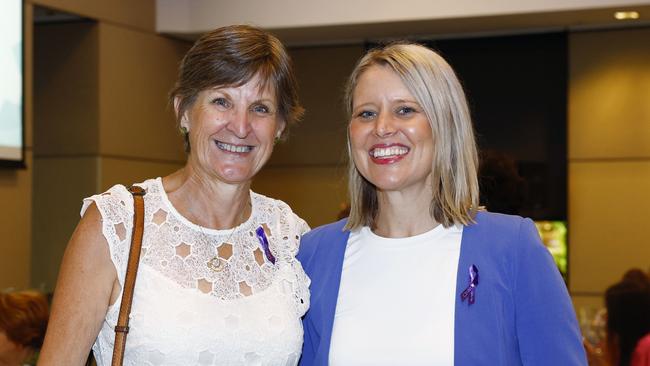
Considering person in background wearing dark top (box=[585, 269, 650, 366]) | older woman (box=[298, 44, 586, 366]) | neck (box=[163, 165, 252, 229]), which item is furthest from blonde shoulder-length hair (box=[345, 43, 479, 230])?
person in background wearing dark top (box=[585, 269, 650, 366])

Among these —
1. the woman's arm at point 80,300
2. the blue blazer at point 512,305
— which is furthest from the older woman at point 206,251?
the blue blazer at point 512,305

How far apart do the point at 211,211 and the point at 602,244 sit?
5498 mm

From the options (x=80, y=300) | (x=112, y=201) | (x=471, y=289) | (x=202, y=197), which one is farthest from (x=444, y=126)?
(x=80, y=300)

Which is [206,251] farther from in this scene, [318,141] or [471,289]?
[318,141]

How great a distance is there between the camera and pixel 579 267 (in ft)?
24.4

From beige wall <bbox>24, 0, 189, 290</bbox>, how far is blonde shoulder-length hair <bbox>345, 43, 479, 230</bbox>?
185 inches

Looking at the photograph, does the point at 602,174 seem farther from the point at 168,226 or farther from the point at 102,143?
the point at 168,226

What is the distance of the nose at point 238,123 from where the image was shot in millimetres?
2422

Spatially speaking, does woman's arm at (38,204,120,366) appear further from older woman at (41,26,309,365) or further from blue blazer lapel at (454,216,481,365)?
blue blazer lapel at (454,216,481,365)

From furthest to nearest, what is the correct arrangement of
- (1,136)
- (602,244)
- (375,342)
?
(602,244), (1,136), (375,342)

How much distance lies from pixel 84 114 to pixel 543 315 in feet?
17.3

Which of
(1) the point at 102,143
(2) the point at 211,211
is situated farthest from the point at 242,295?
(1) the point at 102,143

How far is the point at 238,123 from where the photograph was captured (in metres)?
2.42

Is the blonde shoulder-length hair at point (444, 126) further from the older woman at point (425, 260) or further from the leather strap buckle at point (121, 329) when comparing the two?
the leather strap buckle at point (121, 329)
